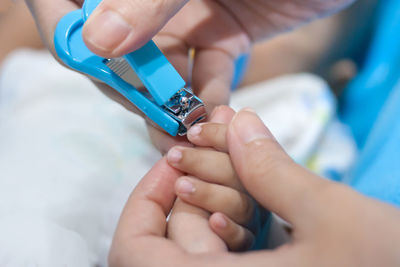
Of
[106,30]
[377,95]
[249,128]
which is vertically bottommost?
[377,95]

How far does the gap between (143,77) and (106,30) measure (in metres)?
0.06

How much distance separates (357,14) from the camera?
1.04 meters

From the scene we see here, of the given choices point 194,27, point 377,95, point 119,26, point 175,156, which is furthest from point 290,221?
point 377,95

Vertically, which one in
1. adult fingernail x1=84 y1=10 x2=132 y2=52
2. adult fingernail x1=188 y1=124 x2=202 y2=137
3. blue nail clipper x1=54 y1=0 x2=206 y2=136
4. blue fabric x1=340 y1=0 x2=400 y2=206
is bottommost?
blue fabric x1=340 y1=0 x2=400 y2=206

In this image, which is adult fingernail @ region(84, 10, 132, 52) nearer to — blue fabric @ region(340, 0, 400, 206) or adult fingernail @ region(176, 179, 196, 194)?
adult fingernail @ region(176, 179, 196, 194)

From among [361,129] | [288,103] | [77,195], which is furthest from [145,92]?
[361,129]

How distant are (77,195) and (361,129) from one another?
2.31ft

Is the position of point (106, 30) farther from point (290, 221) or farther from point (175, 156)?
point (290, 221)

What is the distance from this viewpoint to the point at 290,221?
0.31 m

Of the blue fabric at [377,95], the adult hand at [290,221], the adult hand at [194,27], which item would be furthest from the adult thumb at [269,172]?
the blue fabric at [377,95]

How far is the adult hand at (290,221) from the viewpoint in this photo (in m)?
0.27

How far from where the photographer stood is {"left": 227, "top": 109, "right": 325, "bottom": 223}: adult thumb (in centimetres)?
30

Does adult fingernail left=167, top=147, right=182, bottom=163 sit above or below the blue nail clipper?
below

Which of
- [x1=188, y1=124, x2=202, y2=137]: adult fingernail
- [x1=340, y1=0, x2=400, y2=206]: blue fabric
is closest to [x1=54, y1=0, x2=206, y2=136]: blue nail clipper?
[x1=188, y1=124, x2=202, y2=137]: adult fingernail
